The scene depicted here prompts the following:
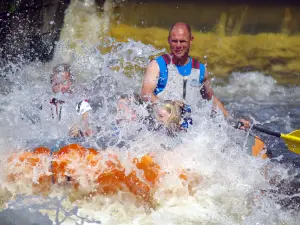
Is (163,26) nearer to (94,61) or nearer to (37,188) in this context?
(94,61)

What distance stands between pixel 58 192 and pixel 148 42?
492 cm

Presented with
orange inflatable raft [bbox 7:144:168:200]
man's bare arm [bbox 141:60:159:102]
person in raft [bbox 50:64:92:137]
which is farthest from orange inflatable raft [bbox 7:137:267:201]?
man's bare arm [bbox 141:60:159:102]

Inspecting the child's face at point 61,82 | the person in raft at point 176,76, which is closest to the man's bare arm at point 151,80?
the person in raft at point 176,76

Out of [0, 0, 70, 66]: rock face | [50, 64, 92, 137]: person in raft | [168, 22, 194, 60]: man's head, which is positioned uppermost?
[0, 0, 70, 66]: rock face

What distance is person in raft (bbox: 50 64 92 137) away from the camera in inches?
168

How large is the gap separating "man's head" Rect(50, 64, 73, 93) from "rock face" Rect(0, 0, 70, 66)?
2880 mm

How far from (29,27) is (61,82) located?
3.42m

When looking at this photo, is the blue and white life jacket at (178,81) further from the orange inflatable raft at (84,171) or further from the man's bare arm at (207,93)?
the orange inflatable raft at (84,171)

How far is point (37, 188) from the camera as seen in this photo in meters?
3.58

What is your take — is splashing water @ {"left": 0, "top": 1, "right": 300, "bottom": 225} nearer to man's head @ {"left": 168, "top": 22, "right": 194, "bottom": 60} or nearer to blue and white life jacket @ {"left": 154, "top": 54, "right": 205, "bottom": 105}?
blue and white life jacket @ {"left": 154, "top": 54, "right": 205, "bottom": 105}

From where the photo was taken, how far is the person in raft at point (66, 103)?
4274mm

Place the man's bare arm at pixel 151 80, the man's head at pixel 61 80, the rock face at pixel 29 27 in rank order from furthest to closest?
the rock face at pixel 29 27 < the man's head at pixel 61 80 < the man's bare arm at pixel 151 80

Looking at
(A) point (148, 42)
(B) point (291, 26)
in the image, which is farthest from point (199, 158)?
(B) point (291, 26)

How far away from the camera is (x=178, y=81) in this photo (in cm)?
436
